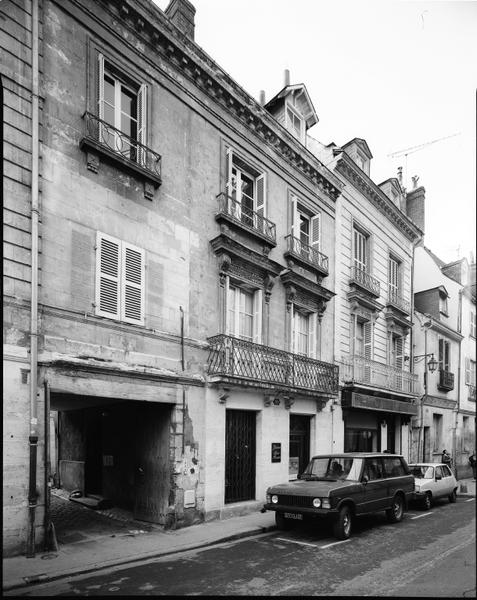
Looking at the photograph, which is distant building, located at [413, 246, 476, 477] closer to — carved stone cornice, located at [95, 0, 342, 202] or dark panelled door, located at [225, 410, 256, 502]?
carved stone cornice, located at [95, 0, 342, 202]

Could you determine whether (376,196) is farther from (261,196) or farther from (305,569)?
(305,569)

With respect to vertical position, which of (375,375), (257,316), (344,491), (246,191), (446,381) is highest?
(246,191)

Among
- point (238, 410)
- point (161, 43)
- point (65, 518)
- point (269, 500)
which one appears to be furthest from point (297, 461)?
point (161, 43)

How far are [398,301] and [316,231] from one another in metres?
8.35

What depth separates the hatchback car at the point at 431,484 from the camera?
1567cm

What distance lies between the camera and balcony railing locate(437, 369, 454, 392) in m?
27.4

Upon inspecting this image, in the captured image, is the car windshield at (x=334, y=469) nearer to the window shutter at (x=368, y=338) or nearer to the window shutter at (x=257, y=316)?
the window shutter at (x=257, y=316)

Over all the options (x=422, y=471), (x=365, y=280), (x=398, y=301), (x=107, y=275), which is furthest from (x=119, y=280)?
(x=398, y=301)

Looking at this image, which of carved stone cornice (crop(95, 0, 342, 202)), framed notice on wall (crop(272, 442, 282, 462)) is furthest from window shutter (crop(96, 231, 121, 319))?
framed notice on wall (crop(272, 442, 282, 462))

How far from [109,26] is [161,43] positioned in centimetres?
156

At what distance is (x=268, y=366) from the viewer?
49.4ft

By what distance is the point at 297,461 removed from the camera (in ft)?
56.2

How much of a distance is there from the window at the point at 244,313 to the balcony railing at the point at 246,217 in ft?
6.07

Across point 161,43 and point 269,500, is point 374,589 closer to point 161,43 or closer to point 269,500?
point 269,500
